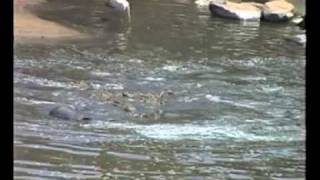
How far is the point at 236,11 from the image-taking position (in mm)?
15109

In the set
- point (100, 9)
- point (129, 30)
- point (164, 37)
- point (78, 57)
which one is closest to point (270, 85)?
point (78, 57)

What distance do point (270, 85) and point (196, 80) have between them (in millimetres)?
921

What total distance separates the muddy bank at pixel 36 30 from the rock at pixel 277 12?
14.8 ft

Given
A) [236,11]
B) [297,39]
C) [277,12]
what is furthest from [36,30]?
[277,12]

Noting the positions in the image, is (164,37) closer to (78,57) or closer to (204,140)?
(78,57)

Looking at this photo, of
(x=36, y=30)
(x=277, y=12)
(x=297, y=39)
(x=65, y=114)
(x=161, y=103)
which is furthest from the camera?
(x=277, y=12)

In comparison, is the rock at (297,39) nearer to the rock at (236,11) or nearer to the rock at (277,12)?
the rock at (277,12)

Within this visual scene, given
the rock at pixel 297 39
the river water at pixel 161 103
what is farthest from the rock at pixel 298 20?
the rock at pixel 297 39

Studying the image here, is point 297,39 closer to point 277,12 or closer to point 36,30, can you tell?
point 277,12

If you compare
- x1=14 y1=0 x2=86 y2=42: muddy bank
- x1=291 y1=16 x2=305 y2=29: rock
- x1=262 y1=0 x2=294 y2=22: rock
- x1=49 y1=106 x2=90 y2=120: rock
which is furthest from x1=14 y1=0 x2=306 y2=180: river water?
x1=262 y1=0 x2=294 y2=22: rock

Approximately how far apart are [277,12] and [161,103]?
786cm

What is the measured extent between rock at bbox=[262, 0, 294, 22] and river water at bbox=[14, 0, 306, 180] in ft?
4.37

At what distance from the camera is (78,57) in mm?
10148

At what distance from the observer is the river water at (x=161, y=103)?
565 cm
